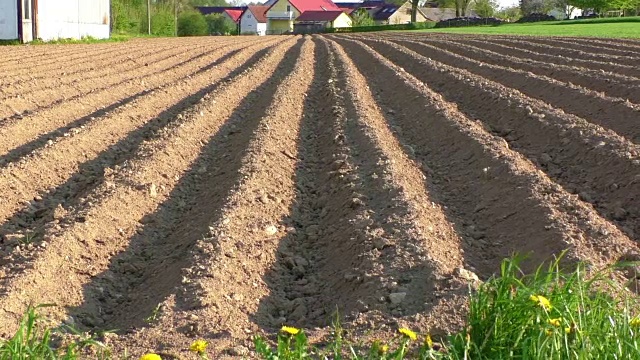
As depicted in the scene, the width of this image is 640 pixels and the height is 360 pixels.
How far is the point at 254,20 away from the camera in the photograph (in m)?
106

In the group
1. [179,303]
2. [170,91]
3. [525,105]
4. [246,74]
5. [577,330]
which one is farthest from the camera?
[246,74]

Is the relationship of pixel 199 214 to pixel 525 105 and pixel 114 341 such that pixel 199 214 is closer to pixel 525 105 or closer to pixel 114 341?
pixel 114 341

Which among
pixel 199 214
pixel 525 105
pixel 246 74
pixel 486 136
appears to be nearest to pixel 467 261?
pixel 199 214

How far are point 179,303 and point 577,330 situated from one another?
224 cm

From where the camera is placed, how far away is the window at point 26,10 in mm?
30047

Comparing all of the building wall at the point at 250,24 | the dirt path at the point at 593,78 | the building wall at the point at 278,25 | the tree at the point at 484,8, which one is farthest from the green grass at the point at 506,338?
the building wall at the point at 250,24

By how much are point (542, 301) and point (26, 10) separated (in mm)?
30930

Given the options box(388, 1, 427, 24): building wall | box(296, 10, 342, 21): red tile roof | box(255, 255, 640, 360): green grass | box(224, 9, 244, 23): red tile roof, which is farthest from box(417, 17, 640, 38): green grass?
box(224, 9, 244, 23): red tile roof

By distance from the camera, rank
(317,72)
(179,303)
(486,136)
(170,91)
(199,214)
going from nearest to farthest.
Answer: (179,303) < (199,214) < (486,136) < (170,91) < (317,72)

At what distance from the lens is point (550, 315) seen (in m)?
3.37

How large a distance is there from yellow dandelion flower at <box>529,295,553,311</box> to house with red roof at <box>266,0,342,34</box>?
318 feet

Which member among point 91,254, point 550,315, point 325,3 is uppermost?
point 325,3

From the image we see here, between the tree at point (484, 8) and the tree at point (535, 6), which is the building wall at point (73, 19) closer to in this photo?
the tree at point (484, 8)

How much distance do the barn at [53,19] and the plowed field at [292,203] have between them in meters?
18.9
